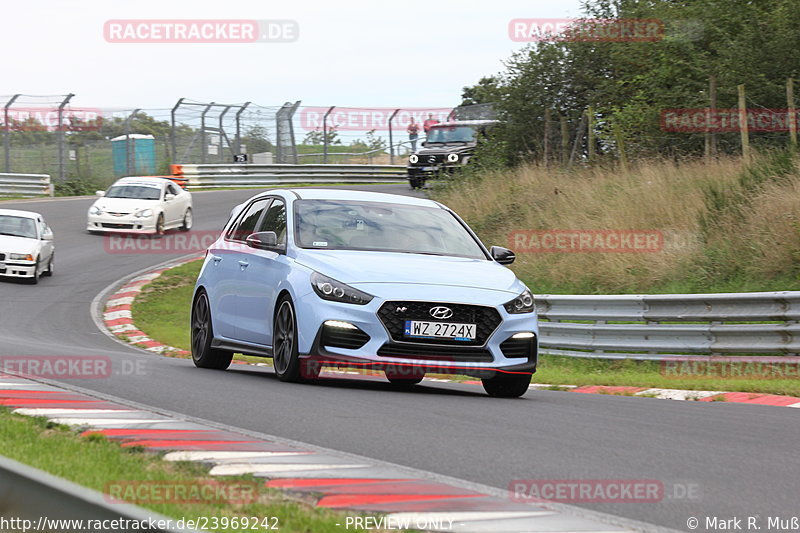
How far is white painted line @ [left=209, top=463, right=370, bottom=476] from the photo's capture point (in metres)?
5.35

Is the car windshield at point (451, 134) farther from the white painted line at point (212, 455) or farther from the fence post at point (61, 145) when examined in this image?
the white painted line at point (212, 455)

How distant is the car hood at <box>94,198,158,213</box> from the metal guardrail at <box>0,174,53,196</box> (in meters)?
10.3

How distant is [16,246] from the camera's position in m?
23.7

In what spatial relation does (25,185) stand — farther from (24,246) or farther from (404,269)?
(404,269)

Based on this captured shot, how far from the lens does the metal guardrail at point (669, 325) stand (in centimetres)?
1320

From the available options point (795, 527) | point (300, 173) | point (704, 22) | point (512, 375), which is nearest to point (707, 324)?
point (512, 375)

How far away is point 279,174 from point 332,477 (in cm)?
4097

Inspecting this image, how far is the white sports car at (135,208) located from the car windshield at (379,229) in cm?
2003

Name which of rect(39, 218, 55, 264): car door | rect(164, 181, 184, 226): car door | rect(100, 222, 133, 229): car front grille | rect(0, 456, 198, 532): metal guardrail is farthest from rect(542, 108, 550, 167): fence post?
rect(0, 456, 198, 532): metal guardrail

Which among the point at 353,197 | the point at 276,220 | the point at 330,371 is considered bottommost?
the point at 330,371

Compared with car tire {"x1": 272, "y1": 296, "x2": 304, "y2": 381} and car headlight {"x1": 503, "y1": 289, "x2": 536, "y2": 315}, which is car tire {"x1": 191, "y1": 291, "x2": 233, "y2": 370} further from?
car headlight {"x1": 503, "y1": 289, "x2": 536, "y2": 315}

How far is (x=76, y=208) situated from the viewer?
117ft

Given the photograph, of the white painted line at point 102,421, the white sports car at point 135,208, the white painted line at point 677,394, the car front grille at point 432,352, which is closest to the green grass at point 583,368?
the white painted line at point 677,394

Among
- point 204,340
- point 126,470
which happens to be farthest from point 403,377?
point 126,470
